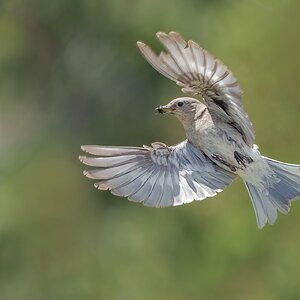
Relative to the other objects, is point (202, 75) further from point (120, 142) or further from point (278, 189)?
point (120, 142)

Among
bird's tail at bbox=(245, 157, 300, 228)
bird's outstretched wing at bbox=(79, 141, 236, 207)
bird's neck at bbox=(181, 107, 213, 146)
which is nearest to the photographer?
bird's outstretched wing at bbox=(79, 141, 236, 207)

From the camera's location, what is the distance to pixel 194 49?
504 cm

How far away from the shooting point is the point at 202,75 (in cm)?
520

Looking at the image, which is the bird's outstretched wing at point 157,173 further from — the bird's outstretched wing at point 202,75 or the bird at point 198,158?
the bird's outstretched wing at point 202,75

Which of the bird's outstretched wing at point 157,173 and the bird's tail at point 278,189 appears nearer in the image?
the bird's outstretched wing at point 157,173

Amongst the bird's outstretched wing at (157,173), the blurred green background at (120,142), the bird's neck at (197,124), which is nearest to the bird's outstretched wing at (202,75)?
the bird's neck at (197,124)

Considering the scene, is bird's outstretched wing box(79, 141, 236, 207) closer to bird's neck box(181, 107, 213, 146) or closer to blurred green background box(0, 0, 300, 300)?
bird's neck box(181, 107, 213, 146)

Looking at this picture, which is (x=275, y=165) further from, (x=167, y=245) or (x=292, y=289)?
(x=167, y=245)

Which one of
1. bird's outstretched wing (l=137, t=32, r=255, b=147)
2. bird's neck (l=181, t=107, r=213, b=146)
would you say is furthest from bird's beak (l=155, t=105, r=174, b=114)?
bird's outstretched wing (l=137, t=32, r=255, b=147)

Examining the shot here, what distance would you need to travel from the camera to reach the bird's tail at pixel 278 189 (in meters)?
5.71

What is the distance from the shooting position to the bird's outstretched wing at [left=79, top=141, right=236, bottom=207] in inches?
212

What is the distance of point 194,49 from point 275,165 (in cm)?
90

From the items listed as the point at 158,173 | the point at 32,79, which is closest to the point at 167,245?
the point at 32,79

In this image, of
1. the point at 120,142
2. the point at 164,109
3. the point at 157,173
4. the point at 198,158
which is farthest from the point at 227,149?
the point at 120,142
